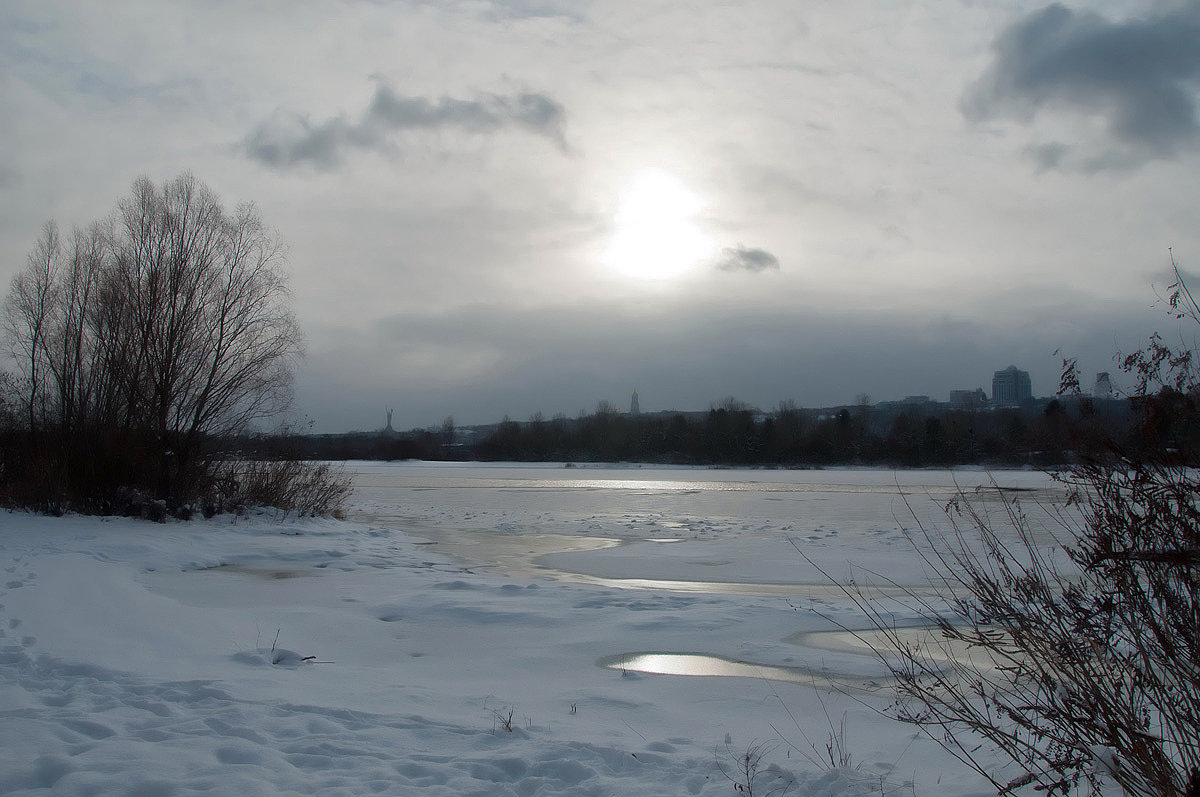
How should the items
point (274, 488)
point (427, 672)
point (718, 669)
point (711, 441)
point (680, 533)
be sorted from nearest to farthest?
point (427, 672) → point (718, 669) → point (680, 533) → point (274, 488) → point (711, 441)

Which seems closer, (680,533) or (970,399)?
(970,399)

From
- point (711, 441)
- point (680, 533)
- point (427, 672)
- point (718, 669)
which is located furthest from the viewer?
point (711, 441)

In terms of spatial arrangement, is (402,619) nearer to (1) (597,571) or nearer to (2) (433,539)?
(1) (597,571)

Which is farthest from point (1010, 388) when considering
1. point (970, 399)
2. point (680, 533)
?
point (680, 533)

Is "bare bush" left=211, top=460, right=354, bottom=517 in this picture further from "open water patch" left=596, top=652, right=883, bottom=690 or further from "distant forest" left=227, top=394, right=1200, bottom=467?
"open water patch" left=596, top=652, right=883, bottom=690

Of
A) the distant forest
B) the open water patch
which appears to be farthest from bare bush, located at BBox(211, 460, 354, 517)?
the open water patch

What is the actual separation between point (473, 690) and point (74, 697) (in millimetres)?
2603

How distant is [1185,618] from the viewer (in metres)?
3.23

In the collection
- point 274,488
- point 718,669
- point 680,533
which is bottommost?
point 680,533

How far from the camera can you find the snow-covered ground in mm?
4141

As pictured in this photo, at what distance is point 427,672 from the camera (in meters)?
6.65

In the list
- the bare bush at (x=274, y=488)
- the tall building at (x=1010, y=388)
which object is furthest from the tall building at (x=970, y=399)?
the bare bush at (x=274, y=488)

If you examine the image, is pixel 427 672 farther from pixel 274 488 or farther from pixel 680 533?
pixel 274 488

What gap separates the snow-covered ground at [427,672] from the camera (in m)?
4.14
